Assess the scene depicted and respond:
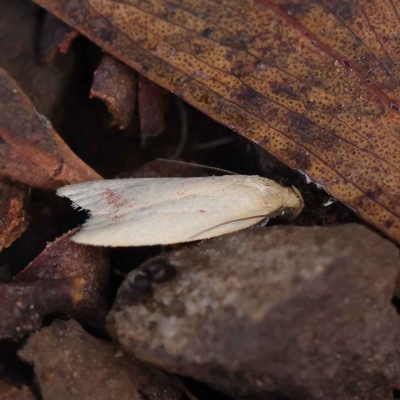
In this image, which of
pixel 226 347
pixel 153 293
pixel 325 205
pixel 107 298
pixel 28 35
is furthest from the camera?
pixel 28 35

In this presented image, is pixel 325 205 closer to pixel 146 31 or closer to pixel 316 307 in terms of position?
pixel 316 307

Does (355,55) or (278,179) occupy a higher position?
(355,55)

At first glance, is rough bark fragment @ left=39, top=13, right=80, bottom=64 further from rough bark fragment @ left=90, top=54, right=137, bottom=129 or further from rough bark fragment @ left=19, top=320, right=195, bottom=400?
rough bark fragment @ left=19, top=320, right=195, bottom=400

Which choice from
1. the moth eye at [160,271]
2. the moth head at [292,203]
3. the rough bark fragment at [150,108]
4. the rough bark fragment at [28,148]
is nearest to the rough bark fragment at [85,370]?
the moth eye at [160,271]

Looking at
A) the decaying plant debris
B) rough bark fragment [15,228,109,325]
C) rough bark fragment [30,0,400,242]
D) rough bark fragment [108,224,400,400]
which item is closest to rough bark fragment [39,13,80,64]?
the decaying plant debris

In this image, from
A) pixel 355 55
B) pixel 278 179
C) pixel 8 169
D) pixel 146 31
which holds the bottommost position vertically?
pixel 8 169

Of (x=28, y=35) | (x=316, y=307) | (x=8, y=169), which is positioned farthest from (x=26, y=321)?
(x=28, y=35)

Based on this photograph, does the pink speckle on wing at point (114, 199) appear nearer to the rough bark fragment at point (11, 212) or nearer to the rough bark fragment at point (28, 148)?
the rough bark fragment at point (28, 148)

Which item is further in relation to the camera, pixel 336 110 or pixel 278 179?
pixel 278 179

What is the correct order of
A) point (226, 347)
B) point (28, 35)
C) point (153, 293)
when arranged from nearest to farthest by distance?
point (226, 347) < point (153, 293) < point (28, 35)
